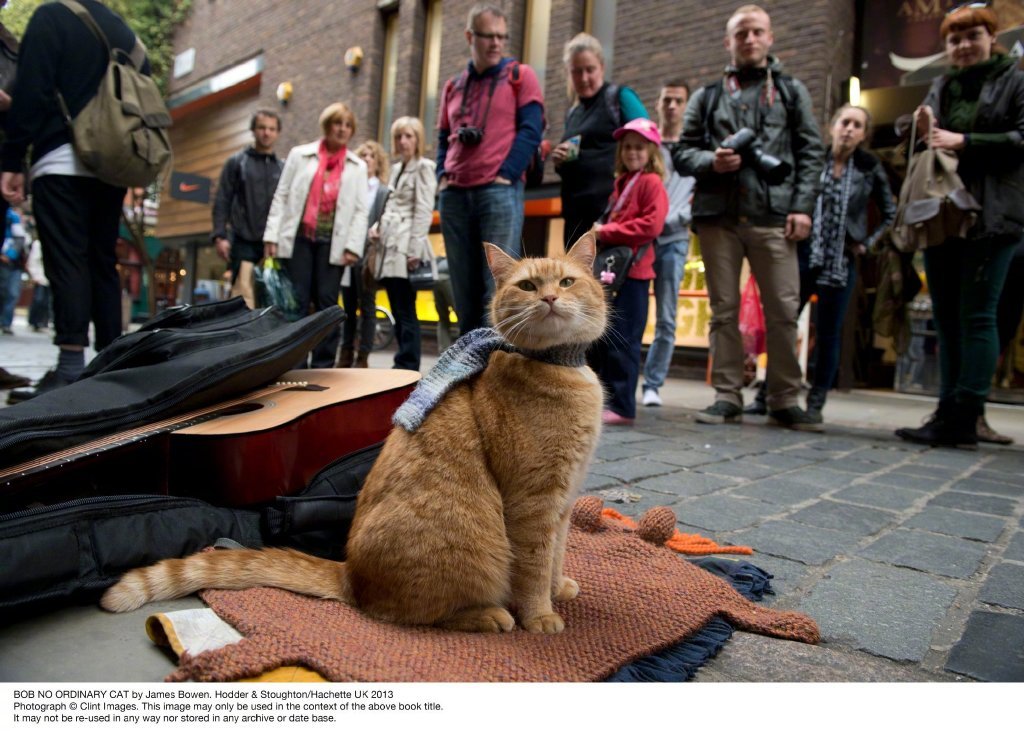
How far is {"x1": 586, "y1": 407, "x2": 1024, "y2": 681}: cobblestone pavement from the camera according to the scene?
1.31m

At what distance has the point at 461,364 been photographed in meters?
1.48

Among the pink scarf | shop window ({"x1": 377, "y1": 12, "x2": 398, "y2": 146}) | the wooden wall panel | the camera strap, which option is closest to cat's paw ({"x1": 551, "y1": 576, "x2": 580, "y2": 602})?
the camera strap

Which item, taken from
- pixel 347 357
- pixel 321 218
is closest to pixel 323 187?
pixel 321 218

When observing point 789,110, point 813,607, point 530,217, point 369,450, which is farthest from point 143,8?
point 813,607

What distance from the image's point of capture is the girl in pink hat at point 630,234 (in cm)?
399

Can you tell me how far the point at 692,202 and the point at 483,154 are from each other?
166 centimetres

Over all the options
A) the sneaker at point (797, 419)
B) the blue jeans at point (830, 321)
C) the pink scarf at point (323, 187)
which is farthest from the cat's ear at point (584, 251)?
the blue jeans at point (830, 321)

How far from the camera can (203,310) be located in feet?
7.97

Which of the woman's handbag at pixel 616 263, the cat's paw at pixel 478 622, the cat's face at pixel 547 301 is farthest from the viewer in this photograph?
the woman's handbag at pixel 616 263

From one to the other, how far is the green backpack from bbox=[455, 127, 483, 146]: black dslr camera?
1.71 m

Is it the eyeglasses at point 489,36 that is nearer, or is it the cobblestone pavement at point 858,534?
the cobblestone pavement at point 858,534

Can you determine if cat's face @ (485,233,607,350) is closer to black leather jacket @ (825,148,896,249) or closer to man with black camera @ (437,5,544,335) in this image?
man with black camera @ (437,5,544,335)

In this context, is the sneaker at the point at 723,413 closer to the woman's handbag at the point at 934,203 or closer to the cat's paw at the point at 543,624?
the woman's handbag at the point at 934,203

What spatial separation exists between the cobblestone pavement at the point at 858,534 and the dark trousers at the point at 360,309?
2.89 metres
